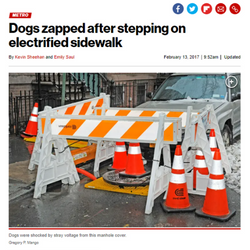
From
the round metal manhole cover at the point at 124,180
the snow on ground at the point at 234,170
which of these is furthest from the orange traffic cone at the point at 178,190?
the snow on ground at the point at 234,170

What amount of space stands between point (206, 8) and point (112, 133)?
207 cm

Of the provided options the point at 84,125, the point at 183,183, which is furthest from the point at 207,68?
the point at 84,125

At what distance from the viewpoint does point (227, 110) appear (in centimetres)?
718

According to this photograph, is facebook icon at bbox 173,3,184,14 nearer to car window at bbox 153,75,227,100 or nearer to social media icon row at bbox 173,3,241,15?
social media icon row at bbox 173,3,241,15

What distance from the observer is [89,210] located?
14.7 ft

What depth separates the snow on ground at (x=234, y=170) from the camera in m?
5.43

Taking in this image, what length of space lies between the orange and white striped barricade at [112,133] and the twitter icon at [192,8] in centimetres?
138

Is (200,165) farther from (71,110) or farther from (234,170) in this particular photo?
(71,110)

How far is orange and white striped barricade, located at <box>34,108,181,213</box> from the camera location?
4.40m

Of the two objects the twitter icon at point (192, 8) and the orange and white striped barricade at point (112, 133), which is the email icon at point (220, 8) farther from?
the orange and white striped barricade at point (112, 133)

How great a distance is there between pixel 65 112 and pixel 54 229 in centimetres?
253

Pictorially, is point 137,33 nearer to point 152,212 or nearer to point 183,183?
point 183,183

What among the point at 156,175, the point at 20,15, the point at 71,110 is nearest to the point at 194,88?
the point at 71,110

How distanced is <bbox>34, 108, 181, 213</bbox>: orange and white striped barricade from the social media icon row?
137cm
